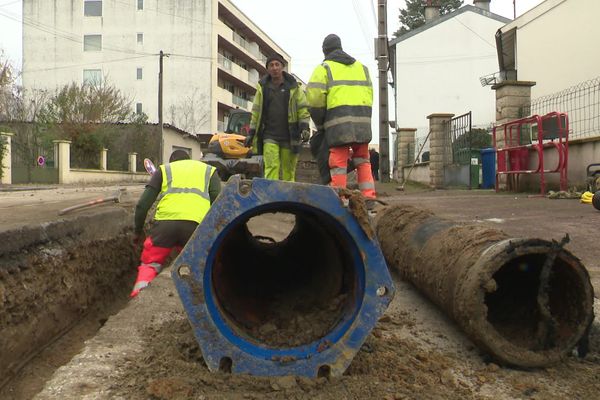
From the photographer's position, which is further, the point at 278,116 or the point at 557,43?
the point at 557,43

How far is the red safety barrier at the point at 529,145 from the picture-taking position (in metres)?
9.60

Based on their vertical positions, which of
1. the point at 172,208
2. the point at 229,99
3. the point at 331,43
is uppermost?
the point at 229,99

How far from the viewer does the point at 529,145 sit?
10.5m

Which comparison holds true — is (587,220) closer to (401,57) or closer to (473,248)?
(473,248)

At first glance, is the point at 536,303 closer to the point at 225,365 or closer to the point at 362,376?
the point at 362,376

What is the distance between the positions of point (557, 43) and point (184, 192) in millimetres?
15134

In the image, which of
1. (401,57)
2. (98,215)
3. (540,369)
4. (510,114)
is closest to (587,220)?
(540,369)

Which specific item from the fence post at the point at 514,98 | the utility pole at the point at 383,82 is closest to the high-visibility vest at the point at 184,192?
the fence post at the point at 514,98

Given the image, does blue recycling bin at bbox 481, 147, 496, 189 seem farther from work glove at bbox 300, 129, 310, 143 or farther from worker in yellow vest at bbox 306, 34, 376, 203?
worker in yellow vest at bbox 306, 34, 376, 203

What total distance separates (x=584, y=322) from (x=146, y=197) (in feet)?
11.2

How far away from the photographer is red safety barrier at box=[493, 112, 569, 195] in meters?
9.60

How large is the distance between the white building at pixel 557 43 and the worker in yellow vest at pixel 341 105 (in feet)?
37.9

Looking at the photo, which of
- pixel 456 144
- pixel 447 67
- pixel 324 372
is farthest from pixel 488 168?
pixel 447 67

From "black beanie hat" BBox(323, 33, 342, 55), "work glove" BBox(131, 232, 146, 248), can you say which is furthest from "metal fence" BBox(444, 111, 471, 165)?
"work glove" BBox(131, 232, 146, 248)
